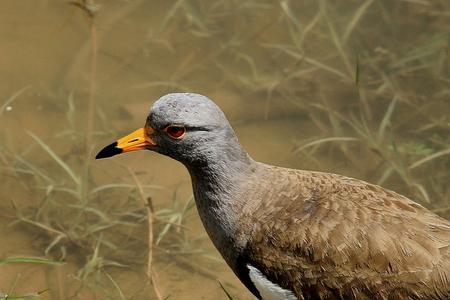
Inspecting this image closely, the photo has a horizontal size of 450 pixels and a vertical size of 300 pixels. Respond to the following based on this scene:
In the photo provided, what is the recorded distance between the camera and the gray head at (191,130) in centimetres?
489

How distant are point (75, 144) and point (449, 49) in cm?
332

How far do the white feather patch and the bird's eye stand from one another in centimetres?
85

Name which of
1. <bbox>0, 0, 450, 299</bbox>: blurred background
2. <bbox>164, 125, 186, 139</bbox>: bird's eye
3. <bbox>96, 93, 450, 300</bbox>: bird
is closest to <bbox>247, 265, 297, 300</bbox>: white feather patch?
<bbox>96, 93, 450, 300</bbox>: bird

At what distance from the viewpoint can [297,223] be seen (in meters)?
4.78

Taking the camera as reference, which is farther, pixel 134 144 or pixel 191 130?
pixel 134 144

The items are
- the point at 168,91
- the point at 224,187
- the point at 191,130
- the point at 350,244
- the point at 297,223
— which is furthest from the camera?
the point at 168,91

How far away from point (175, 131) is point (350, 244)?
1.18 meters

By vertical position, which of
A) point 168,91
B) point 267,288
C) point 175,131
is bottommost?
point 267,288

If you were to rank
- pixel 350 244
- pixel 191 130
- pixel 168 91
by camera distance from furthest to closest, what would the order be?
1. pixel 168 91
2. pixel 191 130
3. pixel 350 244

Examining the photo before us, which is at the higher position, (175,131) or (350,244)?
(175,131)

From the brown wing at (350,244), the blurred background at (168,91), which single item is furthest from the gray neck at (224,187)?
the blurred background at (168,91)

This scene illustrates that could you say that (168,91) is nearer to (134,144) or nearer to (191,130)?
(134,144)

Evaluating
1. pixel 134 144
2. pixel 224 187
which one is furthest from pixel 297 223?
pixel 134 144

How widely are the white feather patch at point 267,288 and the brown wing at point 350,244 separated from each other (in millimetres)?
38
